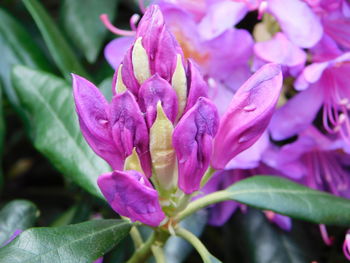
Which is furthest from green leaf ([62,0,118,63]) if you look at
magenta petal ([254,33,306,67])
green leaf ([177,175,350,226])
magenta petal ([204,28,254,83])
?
green leaf ([177,175,350,226])

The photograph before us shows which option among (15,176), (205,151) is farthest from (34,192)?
(205,151)

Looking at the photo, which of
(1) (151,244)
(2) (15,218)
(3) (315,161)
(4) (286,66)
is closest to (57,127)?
(2) (15,218)

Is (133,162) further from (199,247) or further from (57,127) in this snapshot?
(57,127)

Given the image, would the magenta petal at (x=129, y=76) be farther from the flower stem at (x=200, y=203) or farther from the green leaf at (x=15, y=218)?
the green leaf at (x=15, y=218)

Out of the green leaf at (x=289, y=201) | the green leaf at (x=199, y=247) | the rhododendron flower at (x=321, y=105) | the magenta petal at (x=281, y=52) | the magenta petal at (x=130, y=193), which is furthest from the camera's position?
the rhododendron flower at (x=321, y=105)

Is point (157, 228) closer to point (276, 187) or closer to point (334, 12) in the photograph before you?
Result: point (276, 187)

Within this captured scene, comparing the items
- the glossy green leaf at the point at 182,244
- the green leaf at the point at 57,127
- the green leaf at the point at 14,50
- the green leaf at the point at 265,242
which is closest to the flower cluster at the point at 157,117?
the green leaf at the point at 57,127
